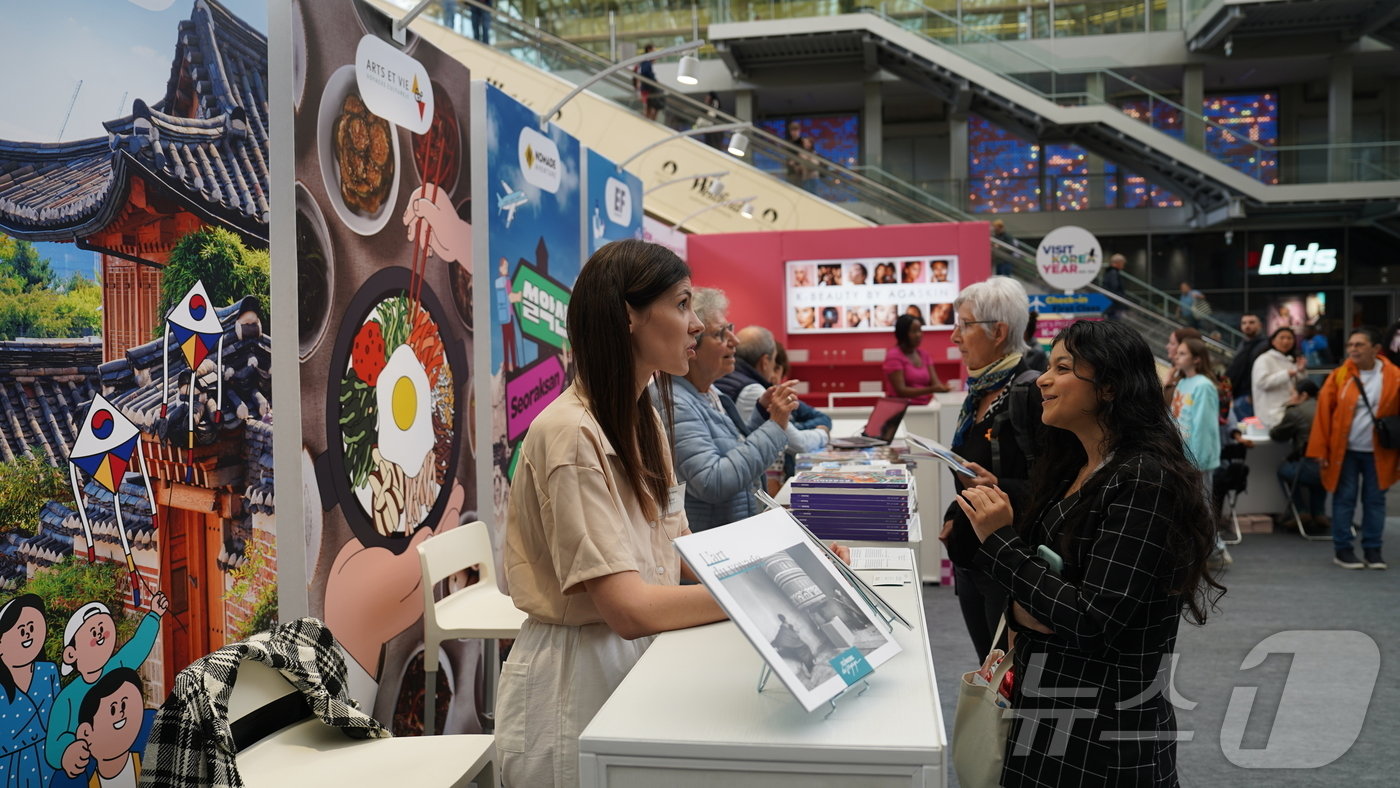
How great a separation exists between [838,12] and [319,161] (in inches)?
572

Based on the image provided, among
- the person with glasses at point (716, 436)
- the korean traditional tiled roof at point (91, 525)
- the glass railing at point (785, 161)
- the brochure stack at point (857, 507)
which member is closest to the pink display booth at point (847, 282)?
the glass railing at point (785, 161)

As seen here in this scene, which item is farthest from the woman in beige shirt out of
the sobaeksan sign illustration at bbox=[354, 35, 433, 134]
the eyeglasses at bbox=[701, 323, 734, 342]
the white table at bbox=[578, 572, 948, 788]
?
the sobaeksan sign illustration at bbox=[354, 35, 433, 134]

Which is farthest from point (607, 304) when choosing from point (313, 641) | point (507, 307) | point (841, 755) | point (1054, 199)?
point (1054, 199)

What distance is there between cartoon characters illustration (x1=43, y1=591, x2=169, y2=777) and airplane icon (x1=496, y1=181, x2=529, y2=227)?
8.33 feet

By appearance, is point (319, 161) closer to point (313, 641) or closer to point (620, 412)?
point (313, 641)

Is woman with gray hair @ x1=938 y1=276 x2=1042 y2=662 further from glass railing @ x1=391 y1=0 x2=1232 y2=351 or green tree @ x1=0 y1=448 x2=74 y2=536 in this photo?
glass railing @ x1=391 y1=0 x2=1232 y2=351

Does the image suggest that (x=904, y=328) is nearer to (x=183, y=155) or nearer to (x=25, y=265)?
(x=183, y=155)

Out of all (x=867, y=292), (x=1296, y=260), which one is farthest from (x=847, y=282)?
(x=1296, y=260)

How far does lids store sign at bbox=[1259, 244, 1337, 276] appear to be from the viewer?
17594mm

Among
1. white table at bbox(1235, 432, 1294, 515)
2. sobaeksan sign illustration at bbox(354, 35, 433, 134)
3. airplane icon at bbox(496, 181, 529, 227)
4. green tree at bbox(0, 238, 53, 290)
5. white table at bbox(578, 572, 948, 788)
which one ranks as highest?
sobaeksan sign illustration at bbox(354, 35, 433, 134)

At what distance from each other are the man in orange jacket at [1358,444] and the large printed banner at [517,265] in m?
5.31

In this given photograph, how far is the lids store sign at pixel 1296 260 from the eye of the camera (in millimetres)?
17594

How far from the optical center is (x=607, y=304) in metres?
1.72

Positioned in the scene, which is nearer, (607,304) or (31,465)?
(607,304)
